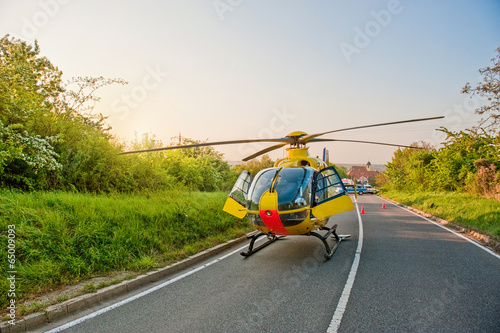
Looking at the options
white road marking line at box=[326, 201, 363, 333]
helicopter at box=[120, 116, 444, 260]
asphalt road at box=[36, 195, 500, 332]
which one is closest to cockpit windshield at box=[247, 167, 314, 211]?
helicopter at box=[120, 116, 444, 260]

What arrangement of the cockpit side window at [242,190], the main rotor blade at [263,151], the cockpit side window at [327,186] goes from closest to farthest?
the cockpit side window at [327,186], the cockpit side window at [242,190], the main rotor blade at [263,151]

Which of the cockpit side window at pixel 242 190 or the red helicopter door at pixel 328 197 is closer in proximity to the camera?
the red helicopter door at pixel 328 197

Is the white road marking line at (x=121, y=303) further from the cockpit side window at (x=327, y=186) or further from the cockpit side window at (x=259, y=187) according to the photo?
the cockpit side window at (x=327, y=186)

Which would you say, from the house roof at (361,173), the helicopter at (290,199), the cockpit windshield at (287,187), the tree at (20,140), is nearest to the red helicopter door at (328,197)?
the helicopter at (290,199)

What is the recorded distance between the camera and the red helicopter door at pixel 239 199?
7289 millimetres

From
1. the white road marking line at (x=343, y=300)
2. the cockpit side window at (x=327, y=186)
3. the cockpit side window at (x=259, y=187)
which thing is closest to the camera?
the white road marking line at (x=343, y=300)

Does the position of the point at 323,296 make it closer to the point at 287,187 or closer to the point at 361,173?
the point at 287,187

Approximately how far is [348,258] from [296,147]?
323 cm

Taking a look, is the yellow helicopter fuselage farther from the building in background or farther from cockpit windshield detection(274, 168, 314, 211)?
the building in background

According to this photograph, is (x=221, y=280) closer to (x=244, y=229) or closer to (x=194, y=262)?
(x=194, y=262)

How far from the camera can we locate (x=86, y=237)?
232 inches

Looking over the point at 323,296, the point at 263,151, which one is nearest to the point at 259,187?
the point at 263,151

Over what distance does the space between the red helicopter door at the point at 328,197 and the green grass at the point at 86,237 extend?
3.06 metres

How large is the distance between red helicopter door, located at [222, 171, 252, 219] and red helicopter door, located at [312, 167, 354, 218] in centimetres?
168
